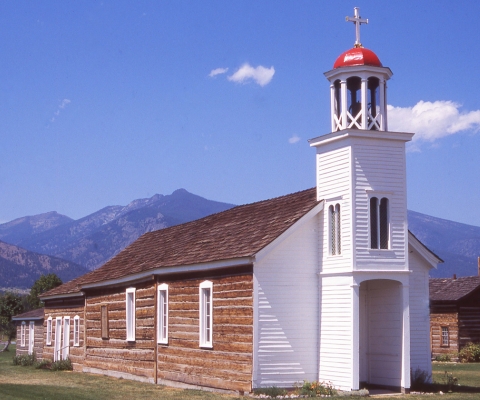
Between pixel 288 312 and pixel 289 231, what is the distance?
2.37 metres

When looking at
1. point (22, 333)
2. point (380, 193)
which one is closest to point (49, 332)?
point (22, 333)

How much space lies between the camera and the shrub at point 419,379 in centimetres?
2377

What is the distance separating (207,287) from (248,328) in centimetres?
282

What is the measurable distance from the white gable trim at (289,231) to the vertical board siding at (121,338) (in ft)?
23.6

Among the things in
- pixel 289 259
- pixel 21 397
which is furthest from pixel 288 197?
pixel 21 397

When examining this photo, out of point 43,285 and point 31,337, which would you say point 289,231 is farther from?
point 43,285

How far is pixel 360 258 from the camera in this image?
73.1 ft

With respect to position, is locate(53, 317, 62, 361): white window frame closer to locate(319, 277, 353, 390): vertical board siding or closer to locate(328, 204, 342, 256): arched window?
locate(319, 277, 353, 390): vertical board siding

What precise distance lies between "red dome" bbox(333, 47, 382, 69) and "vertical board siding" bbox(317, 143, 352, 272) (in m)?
2.62

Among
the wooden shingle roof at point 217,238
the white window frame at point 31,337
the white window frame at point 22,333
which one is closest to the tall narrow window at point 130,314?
the wooden shingle roof at point 217,238

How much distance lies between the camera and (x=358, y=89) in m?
24.3

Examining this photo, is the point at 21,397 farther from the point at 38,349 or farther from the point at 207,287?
the point at 38,349

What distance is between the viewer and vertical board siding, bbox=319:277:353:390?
2191 centimetres

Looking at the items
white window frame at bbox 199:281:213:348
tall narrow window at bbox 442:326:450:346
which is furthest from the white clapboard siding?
tall narrow window at bbox 442:326:450:346
